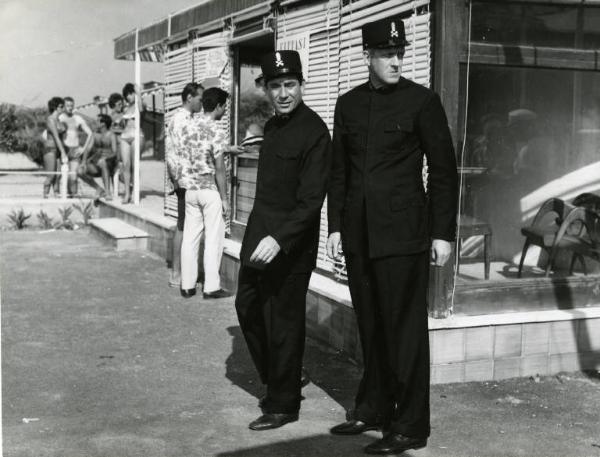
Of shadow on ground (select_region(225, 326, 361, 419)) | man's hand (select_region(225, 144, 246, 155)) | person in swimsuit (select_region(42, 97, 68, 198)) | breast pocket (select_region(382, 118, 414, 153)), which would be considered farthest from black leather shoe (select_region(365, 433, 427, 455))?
person in swimsuit (select_region(42, 97, 68, 198))

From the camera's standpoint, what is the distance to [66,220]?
15.5 m

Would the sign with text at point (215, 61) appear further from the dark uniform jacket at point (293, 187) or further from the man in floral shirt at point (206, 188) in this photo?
the dark uniform jacket at point (293, 187)

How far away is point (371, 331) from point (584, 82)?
3.12 m

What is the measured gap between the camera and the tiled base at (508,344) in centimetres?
604

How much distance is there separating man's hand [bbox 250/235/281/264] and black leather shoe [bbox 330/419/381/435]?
1.00 meters

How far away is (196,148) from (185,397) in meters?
3.49

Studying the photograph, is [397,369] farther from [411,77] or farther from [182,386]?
[411,77]

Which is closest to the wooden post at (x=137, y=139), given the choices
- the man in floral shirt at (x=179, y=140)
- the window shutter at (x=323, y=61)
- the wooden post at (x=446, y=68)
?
the man in floral shirt at (x=179, y=140)

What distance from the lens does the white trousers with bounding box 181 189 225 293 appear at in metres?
8.84

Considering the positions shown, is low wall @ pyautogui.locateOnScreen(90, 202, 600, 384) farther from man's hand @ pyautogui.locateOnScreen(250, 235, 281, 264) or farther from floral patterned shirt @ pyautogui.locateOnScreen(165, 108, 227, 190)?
floral patterned shirt @ pyautogui.locateOnScreen(165, 108, 227, 190)

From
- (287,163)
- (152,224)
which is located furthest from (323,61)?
(152,224)

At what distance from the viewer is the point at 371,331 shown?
4.89m

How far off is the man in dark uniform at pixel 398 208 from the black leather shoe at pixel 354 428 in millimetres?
198

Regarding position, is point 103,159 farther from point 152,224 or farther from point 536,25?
point 536,25
